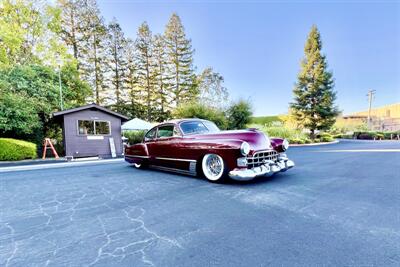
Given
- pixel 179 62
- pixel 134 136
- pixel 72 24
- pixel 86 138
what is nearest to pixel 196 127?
pixel 86 138

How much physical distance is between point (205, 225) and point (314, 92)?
2287 centimetres

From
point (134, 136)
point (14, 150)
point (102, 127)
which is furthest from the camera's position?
point (134, 136)

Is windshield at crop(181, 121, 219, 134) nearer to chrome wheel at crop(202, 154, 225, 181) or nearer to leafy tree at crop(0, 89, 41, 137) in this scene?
chrome wheel at crop(202, 154, 225, 181)

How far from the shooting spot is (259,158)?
4199 mm

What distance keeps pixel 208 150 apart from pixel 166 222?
2176 millimetres

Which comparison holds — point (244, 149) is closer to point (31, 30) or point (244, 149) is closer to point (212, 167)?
point (212, 167)

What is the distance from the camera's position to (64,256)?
1745mm

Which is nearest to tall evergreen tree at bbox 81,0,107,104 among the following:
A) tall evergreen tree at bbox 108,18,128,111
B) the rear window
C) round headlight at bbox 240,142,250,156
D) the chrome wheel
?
tall evergreen tree at bbox 108,18,128,111

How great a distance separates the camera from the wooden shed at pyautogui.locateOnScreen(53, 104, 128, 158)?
10.2m

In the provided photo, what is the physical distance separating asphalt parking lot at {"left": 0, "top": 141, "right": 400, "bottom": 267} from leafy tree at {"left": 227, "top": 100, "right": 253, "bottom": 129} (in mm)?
12890

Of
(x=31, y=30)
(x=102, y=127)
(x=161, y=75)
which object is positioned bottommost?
(x=102, y=127)

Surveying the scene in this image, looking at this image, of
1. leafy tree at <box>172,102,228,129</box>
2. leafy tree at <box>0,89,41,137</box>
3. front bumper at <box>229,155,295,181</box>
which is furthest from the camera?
leafy tree at <box>172,102,228,129</box>

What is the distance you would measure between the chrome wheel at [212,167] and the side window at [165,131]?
1.37 meters

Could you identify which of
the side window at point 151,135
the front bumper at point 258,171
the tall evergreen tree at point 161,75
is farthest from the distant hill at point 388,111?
the side window at point 151,135
